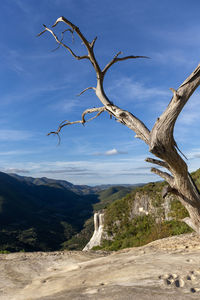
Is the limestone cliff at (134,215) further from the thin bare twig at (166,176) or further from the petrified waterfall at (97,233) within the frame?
the thin bare twig at (166,176)

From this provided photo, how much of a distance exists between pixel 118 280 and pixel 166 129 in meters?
4.18

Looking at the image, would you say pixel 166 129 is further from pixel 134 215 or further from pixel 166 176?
pixel 134 215

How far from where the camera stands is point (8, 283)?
299 inches

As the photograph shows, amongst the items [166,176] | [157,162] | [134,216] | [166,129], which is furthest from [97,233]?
[166,129]

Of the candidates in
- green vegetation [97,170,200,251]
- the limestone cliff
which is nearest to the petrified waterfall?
the limestone cliff

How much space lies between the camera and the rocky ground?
522 centimetres

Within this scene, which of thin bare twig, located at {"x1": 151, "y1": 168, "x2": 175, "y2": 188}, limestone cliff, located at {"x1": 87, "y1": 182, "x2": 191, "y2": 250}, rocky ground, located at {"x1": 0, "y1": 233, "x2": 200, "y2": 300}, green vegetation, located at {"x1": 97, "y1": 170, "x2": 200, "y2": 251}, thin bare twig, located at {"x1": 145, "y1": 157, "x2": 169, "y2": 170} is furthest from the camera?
limestone cliff, located at {"x1": 87, "y1": 182, "x2": 191, "y2": 250}

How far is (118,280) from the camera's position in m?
6.15

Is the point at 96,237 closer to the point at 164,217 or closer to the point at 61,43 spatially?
the point at 164,217

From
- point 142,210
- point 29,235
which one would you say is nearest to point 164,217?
point 142,210

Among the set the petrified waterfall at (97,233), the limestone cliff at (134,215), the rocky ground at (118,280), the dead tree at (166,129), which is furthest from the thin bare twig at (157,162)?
the petrified waterfall at (97,233)

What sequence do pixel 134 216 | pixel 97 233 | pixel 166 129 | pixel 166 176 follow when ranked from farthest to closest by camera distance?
pixel 97 233 < pixel 134 216 < pixel 166 176 < pixel 166 129

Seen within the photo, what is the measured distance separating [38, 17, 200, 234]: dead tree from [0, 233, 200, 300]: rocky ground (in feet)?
5.15

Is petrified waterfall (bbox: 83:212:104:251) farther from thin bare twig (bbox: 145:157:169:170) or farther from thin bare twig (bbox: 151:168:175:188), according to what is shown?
thin bare twig (bbox: 145:157:169:170)
